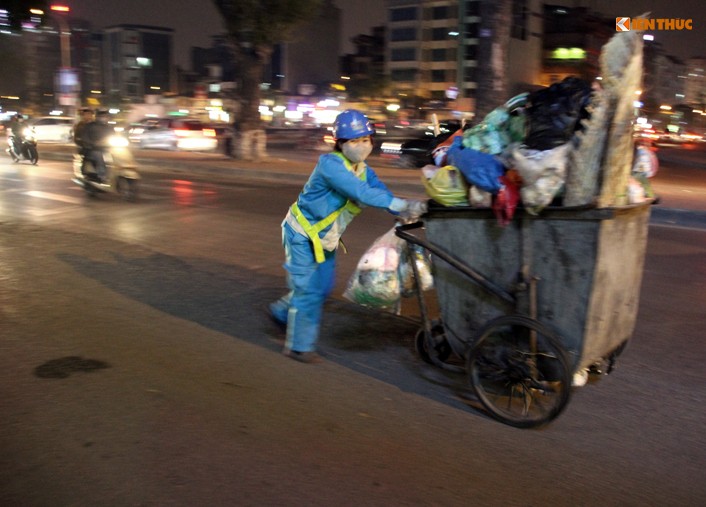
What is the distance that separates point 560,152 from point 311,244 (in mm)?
1782

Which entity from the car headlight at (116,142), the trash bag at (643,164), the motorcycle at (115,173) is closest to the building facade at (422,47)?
the car headlight at (116,142)

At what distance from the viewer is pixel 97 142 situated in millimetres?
12312

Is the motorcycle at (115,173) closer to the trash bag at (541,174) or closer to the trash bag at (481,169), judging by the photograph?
the trash bag at (481,169)

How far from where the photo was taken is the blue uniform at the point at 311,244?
4.28m

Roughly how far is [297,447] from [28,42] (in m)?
58.1

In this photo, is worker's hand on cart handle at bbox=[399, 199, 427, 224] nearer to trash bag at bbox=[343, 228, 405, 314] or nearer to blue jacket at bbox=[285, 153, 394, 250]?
blue jacket at bbox=[285, 153, 394, 250]

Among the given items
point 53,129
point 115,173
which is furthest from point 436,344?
point 53,129

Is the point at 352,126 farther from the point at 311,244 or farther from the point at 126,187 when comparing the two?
the point at 126,187

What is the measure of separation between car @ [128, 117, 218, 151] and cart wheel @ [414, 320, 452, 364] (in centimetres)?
2234

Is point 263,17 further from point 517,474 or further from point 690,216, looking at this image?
point 517,474

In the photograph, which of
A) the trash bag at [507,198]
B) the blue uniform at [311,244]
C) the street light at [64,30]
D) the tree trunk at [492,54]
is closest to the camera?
the trash bag at [507,198]

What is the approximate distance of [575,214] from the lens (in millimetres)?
3285

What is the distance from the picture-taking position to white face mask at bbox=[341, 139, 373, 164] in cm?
420

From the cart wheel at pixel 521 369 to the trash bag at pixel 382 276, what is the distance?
3.41ft
